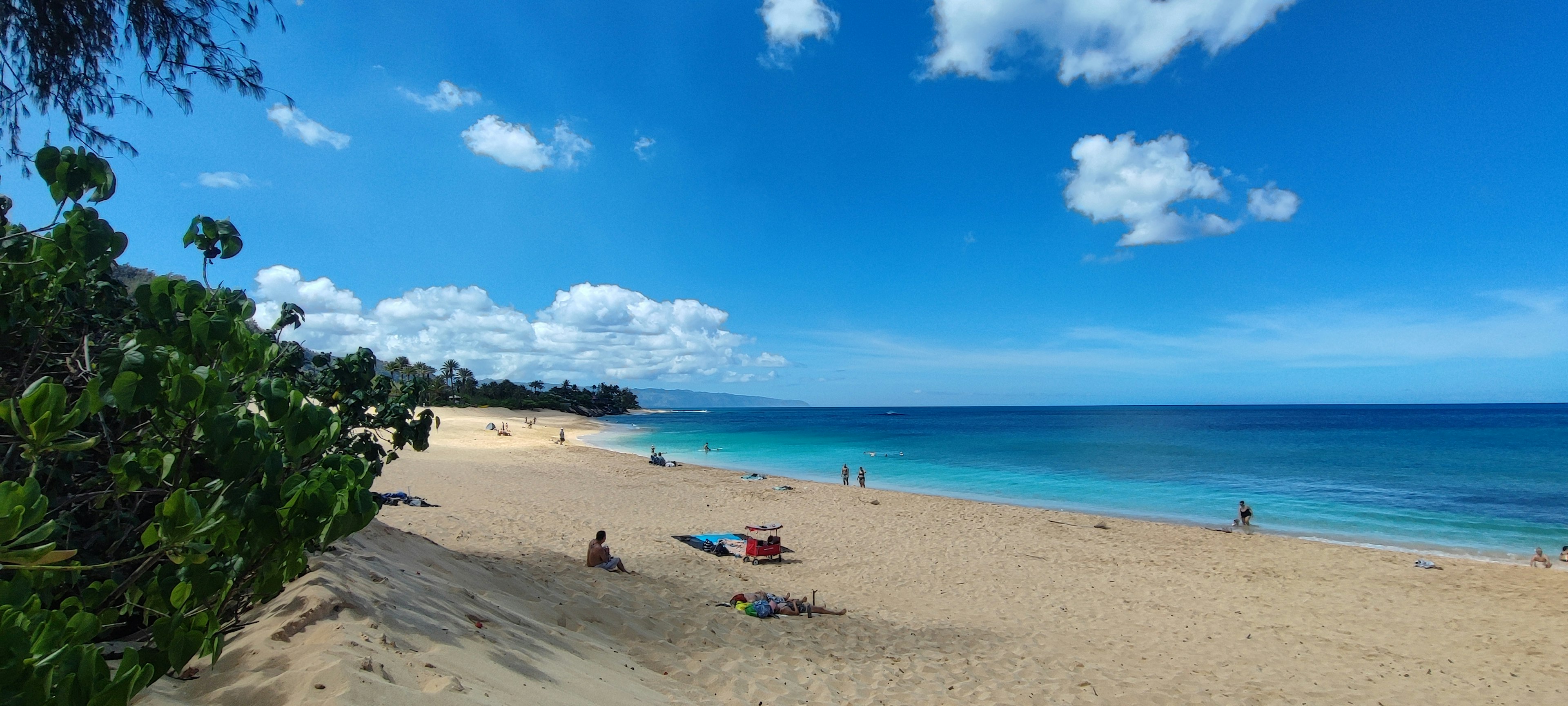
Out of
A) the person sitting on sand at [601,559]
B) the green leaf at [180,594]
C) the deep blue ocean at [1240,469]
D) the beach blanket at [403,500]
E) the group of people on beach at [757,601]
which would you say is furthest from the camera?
the deep blue ocean at [1240,469]

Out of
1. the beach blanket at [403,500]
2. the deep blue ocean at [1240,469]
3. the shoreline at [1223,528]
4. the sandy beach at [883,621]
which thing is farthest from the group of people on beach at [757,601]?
the deep blue ocean at [1240,469]

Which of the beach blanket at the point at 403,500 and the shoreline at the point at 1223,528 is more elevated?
the beach blanket at the point at 403,500

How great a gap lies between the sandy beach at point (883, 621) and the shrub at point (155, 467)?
4.03 feet

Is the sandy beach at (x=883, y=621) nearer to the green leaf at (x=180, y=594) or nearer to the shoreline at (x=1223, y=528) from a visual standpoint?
the shoreline at (x=1223, y=528)

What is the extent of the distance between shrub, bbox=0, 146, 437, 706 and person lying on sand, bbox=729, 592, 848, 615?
21.5 ft

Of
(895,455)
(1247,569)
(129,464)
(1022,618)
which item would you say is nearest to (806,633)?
(1022,618)

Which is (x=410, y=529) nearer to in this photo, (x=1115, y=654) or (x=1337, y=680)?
(x=1115, y=654)

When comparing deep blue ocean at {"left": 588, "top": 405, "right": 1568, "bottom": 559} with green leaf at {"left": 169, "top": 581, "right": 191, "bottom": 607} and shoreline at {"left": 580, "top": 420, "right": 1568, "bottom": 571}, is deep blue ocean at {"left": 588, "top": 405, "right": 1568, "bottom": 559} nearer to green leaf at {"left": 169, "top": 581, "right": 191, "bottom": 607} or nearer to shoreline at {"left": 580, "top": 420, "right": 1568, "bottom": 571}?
shoreline at {"left": 580, "top": 420, "right": 1568, "bottom": 571}

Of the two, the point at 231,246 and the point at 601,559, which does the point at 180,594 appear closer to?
the point at 231,246

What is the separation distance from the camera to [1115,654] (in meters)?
8.53

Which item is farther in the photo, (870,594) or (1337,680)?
(870,594)

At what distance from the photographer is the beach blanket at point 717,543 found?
1282 centimetres

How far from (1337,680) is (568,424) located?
7722cm

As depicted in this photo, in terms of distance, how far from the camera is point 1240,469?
36.6 metres
